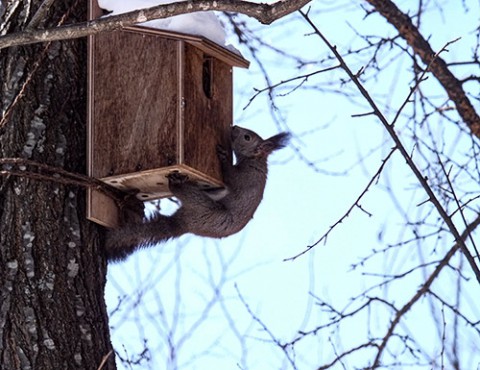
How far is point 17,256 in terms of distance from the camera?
129 inches

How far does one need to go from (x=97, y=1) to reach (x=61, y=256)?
3.16 ft

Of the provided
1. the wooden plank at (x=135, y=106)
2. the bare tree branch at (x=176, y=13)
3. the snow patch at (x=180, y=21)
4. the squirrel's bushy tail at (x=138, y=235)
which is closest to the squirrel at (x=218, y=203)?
the squirrel's bushy tail at (x=138, y=235)

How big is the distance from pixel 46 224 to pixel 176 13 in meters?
0.93

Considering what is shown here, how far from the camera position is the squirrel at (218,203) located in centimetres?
372

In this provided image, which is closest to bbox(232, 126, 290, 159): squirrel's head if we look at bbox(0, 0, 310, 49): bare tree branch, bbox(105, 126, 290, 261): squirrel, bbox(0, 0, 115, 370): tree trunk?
bbox(105, 126, 290, 261): squirrel

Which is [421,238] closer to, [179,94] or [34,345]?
[179,94]

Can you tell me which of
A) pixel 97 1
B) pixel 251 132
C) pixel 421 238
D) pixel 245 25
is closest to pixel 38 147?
pixel 97 1

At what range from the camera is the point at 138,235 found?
12.4 ft

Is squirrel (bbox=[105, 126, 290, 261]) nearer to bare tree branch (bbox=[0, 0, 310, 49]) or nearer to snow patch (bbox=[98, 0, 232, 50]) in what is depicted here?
snow patch (bbox=[98, 0, 232, 50])

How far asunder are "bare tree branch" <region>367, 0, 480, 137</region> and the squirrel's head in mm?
899

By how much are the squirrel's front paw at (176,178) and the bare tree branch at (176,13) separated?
0.84 m

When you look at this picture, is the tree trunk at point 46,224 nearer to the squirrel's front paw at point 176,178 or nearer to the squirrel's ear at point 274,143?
the squirrel's front paw at point 176,178

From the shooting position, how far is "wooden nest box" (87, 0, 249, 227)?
3.52 m

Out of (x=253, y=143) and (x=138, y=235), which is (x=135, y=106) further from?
(x=253, y=143)
